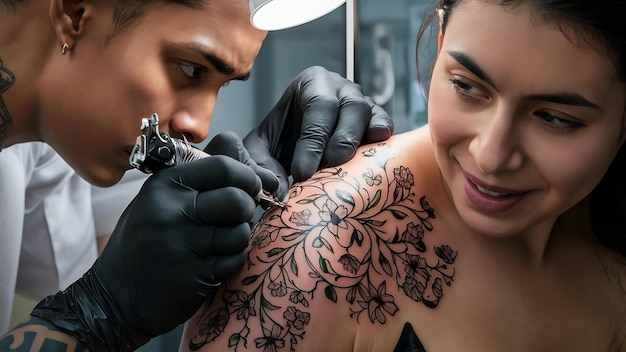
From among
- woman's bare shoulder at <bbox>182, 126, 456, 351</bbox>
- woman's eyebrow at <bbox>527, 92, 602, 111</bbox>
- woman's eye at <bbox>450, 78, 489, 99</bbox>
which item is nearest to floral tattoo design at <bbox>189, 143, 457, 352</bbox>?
woman's bare shoulder at <bbox>182, 126, 456, 351</bbox>

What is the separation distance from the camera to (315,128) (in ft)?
5.28

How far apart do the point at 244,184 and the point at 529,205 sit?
500 mm

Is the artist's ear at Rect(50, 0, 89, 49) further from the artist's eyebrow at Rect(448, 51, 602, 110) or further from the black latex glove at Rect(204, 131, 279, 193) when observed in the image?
the artist's eyebrow at Rect(448, 51, 602, 110)

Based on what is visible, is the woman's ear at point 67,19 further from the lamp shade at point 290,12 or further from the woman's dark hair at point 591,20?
the woman's dark hair at point 591,20

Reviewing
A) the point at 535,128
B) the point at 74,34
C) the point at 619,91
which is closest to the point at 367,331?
the point at 535,128

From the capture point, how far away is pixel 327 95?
171cm

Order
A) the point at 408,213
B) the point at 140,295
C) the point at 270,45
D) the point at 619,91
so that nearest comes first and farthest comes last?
the point at 619,91, the point at 140,295, the point at 408,213, the point at 270,45

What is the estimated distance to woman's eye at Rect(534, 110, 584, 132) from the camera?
4.13ft

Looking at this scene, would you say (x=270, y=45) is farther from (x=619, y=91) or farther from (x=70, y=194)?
(x=619, y=91)

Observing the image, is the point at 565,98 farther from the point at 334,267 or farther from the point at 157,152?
the point at 157,152

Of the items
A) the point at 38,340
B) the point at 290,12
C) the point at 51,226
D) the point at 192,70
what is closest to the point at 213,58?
the point at 192,70

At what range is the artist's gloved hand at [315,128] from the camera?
1.56 metres

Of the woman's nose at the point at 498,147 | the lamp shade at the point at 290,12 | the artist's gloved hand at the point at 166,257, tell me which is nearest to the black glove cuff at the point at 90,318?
the artist's gloved hand at the point at 166,257

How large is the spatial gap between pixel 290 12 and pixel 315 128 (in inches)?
11.1
